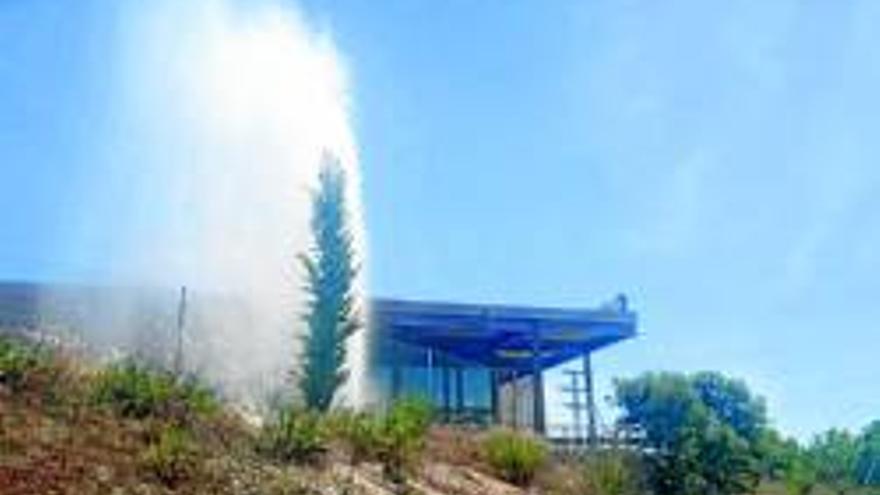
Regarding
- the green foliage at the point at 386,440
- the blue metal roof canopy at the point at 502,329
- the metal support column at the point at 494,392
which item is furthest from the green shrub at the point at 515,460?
the metal support column at the point at 494,392

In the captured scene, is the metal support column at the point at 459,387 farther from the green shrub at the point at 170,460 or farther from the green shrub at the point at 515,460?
the green shrub at the point at 170,460

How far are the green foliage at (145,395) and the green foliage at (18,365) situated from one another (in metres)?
0.77

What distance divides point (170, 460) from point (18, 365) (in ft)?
10.1

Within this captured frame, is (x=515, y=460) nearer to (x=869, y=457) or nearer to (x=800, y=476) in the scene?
(x=800, y=476)

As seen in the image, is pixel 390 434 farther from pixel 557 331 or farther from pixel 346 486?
pixel 557 331

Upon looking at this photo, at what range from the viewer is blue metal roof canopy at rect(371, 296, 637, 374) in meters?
44.8

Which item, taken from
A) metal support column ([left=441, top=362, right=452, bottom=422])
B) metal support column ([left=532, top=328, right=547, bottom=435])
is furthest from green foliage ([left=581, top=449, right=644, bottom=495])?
metal support column ([left=441, top=362, right=452, bottom=422])

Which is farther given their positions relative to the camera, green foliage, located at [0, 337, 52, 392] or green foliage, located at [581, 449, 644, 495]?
green foliage, located at [581, 449, 644, 495]

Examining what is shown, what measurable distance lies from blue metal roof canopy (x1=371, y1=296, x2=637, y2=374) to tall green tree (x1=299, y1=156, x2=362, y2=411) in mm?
13404

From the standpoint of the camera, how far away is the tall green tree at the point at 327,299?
28.7 m

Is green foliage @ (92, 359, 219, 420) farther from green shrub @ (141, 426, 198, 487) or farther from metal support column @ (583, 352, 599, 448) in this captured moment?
metal support column @ (583, 352, 599, 448)

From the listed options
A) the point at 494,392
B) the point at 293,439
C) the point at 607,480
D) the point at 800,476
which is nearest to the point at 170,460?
the point at 293,439

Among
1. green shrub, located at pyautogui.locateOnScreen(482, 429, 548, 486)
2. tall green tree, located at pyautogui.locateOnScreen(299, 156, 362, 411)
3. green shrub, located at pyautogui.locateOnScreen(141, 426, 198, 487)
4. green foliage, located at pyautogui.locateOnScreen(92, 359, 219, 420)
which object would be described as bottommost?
green shrub, located at pyautogui.locateOnScreen(141, 426, 198, 487)

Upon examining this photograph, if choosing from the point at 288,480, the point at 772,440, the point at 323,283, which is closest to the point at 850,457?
the point at 772,440
